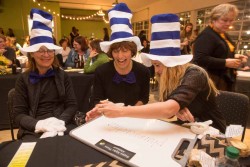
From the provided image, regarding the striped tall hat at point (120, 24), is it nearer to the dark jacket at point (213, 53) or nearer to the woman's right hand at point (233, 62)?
the dark jacket at point (213, 53)

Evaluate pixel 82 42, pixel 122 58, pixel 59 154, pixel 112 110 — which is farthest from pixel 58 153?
pixel 82 42

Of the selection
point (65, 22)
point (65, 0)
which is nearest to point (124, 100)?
point (65, 0)

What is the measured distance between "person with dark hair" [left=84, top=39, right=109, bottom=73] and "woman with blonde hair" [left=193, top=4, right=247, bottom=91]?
1.82m

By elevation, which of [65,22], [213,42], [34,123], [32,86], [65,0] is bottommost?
[34,123]

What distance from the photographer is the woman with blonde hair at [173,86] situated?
106 cm

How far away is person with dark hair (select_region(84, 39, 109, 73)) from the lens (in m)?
3.52

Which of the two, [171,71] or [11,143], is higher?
[171,71]

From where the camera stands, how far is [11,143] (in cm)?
95

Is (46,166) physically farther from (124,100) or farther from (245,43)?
(245,43)

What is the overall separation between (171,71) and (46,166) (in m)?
0.84

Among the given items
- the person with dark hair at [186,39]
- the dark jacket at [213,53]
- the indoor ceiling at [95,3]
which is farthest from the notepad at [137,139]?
the indoor ceiling at [95,3]

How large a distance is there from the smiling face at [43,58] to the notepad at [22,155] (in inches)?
36.4

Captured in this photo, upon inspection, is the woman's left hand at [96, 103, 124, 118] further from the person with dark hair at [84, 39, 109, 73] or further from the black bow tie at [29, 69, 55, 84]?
the person with dark hair at [84, 39, 109, 73]

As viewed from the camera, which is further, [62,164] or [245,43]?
[245,43]
